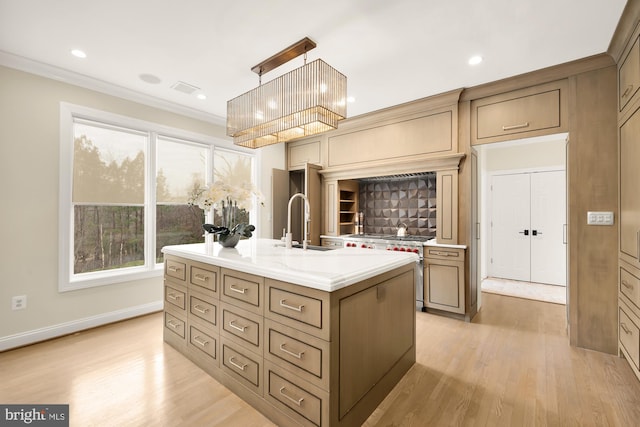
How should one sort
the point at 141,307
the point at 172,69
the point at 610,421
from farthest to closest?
the point at 141,307 → the point at 172,69 → the point at 610,421

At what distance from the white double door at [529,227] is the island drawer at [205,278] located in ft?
17.4

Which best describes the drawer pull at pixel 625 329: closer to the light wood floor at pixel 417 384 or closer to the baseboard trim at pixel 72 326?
the light wood floor at pixel 417 384

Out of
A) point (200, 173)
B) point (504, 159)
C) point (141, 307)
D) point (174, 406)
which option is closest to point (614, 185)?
point (504, 159)

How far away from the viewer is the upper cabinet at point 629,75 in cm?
205

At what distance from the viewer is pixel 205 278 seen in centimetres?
224

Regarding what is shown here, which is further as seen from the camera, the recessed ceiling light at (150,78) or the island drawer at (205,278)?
the recessed ceiling light at (150,78)

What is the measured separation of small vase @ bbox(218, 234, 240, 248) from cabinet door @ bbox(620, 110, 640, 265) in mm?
3009

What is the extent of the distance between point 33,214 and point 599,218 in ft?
17.3

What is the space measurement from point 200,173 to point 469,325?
4.01 m

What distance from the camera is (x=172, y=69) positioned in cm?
294

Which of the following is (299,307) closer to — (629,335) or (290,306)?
(290,306)

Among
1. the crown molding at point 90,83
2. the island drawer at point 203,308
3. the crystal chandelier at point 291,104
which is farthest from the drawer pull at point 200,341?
the crown molding at point 90,83

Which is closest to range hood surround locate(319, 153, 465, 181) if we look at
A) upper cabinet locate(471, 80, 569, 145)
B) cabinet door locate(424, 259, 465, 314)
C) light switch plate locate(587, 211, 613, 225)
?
upper cabinet locate(471, 80, 569, 145)

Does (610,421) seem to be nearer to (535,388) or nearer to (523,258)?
(535,388)
